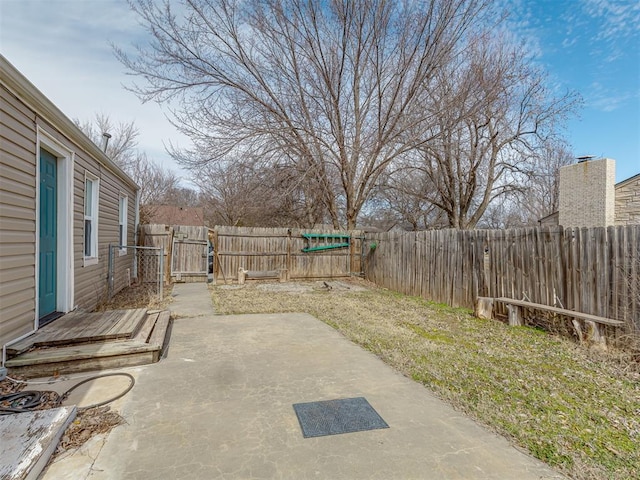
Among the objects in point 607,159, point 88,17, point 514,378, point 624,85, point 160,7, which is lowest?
point 514,378

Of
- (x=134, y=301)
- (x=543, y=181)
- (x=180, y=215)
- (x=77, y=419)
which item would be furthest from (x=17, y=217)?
(x=180, y=215)

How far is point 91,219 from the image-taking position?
598 cm

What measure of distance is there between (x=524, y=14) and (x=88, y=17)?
1189cm

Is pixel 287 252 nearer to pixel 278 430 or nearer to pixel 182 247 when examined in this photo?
pixel 182 247

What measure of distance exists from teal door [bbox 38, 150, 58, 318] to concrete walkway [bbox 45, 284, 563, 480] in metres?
1.99

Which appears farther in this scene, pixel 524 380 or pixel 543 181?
pixel 543 181

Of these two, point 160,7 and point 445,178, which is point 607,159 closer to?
point 445,178

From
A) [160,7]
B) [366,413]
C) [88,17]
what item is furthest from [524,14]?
[366,413]

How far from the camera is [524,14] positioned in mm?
10367

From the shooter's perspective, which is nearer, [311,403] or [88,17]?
[311,403]

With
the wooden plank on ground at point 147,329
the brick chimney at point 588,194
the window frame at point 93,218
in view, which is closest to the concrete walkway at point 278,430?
the wooden plank on ground at point 147,329

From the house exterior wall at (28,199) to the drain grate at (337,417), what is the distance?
9.62 feet

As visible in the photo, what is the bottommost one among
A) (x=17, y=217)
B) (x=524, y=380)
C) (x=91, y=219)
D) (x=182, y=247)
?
(x=524, y=380)

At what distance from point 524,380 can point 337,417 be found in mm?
1971
